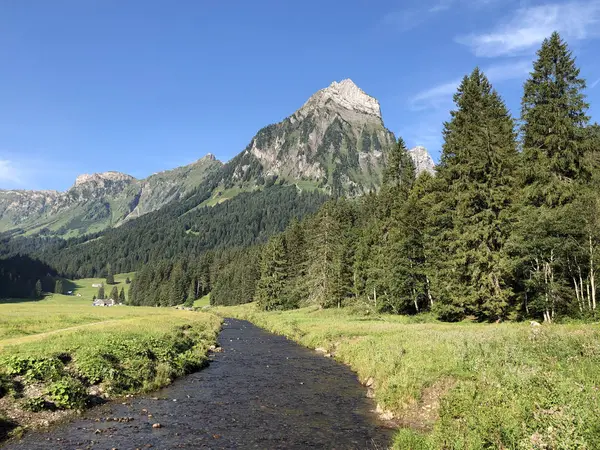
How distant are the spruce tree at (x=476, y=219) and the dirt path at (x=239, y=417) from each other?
1707cm

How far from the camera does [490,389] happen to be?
1277 centimetres

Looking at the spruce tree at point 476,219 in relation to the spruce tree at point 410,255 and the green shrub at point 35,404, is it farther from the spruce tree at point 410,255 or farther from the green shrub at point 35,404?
the green shrub at point 35,404

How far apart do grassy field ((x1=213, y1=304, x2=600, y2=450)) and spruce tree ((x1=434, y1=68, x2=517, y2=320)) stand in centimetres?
1347

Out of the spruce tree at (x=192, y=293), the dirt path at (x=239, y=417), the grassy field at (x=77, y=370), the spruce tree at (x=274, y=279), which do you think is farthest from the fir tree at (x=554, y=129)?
the spruce tree at (x=192, y=293)

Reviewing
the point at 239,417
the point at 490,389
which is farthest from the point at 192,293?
the point at 490,389

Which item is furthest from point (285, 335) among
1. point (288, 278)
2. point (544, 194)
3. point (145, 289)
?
point (145, 289)

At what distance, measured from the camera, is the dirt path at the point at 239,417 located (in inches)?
562

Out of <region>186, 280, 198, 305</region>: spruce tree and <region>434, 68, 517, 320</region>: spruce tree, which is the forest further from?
<region>186, 280, 198, 305</region>: spruce tree

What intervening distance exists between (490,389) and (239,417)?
438 inches

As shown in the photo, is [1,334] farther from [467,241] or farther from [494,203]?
[494,203]

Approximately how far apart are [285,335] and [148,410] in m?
33.1

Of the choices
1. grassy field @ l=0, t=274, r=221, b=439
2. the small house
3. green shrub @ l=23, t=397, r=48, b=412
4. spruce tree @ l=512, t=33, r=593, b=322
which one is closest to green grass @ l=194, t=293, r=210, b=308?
the small house

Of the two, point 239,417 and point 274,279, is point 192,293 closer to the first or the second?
point 274,279

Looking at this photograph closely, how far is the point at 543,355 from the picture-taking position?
1530cm
